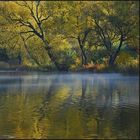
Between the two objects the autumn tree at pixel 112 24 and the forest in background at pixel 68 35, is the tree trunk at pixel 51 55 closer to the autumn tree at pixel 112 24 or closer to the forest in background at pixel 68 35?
the forest in background at pixel 68 35

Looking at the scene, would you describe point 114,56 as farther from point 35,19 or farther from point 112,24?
point 35,19

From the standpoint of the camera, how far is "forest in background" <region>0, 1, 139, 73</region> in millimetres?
39797

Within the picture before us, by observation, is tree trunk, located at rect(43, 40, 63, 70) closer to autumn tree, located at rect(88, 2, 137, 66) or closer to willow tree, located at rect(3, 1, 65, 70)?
willow tree, located at rect(3, 1, 65, 70)

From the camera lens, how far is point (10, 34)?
46.8 metres

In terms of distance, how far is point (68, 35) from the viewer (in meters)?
44.7

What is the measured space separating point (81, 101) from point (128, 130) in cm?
676

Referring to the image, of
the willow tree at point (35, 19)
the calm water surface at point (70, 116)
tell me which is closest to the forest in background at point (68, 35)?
the willow tree at point (35, 19)

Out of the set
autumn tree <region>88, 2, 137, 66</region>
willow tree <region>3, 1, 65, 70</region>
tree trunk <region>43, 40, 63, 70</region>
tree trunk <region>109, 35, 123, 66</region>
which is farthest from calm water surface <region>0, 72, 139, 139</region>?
willow tree <region>3, 1, 65, 70</region>

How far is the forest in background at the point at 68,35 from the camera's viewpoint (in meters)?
39.8

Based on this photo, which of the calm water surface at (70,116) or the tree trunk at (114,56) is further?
the tree trunk at (114,56)

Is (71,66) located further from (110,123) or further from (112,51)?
(110,123)

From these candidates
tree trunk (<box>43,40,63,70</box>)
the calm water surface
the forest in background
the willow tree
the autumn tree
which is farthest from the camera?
the willow tree

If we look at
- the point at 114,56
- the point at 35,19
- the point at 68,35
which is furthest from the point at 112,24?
the point at 35,19

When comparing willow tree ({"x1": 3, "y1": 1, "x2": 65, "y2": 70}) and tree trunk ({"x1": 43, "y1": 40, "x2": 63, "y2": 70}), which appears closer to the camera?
tree trunk ({"x1": 43, "y1": 40, "x2": 63, "y2": 70})
